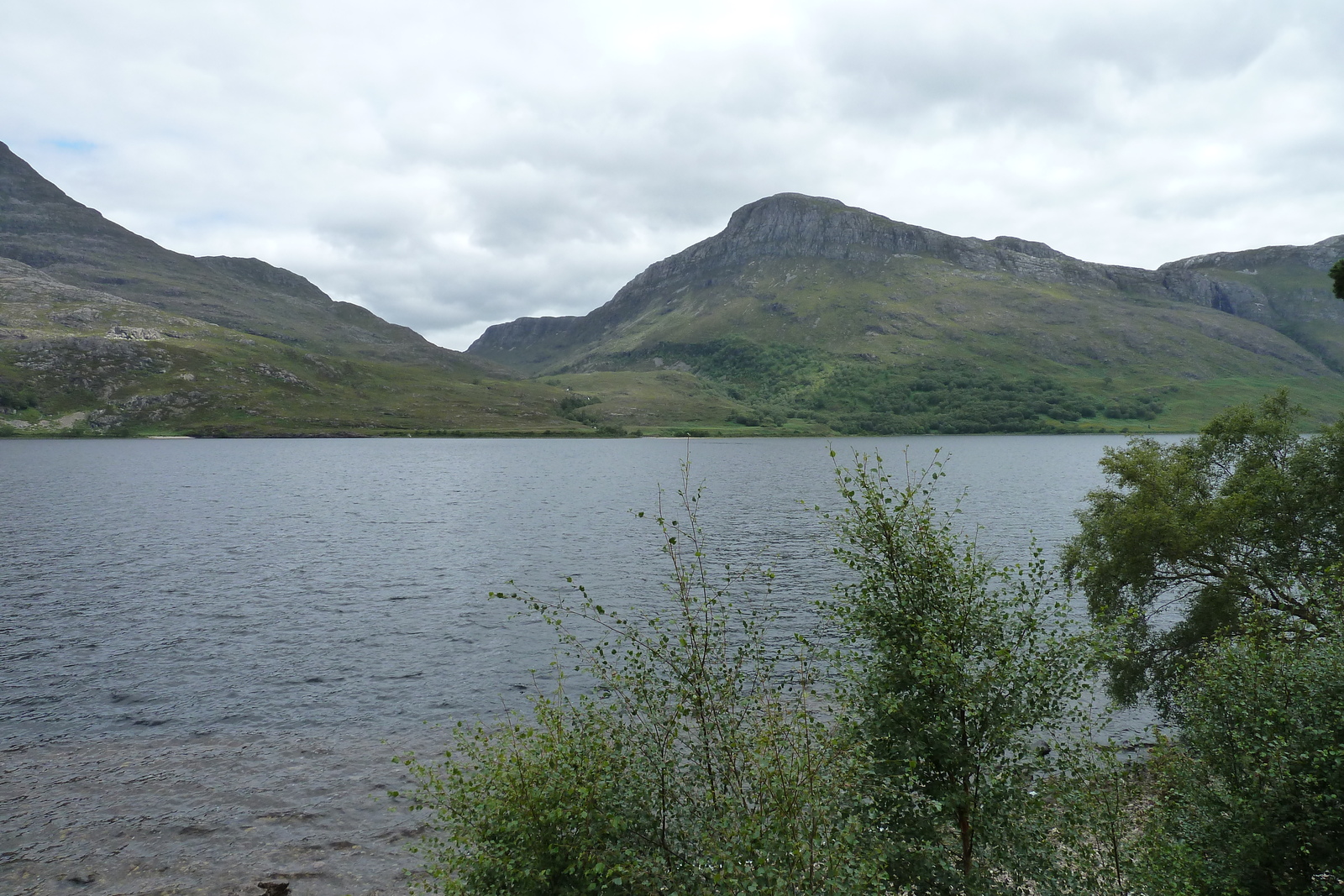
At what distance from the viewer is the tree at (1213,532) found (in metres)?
33.4

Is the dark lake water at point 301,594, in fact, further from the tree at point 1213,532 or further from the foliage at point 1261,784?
the foliage at point 1261,784

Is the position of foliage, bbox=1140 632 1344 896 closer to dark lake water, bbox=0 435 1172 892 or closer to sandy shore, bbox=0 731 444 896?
dark lake water, bbox=0 435 1172 892

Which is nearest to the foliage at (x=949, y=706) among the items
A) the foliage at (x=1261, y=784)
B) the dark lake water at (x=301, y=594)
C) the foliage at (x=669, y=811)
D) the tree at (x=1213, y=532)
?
the foliage at (x=669, y=811)

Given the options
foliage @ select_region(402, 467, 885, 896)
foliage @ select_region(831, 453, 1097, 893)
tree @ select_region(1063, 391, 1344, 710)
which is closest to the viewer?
foliage @ select_region(402, 467, 885, 896)

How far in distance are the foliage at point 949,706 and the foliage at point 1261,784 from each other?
3342 mm

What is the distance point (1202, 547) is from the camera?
3491 centimetres

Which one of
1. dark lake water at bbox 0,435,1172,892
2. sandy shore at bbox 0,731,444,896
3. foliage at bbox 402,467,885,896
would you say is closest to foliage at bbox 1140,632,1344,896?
foliage at bbox 402,467,885,896

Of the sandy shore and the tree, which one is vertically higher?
the tree

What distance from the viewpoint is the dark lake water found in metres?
36.3

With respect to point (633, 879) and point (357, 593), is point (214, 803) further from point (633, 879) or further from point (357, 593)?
point (357, 593)

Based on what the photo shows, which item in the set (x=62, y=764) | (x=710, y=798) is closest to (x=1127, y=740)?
(x=710, y=798)

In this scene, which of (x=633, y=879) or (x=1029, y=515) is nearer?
(x=633, y=879)

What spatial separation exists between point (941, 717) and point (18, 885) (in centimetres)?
3002

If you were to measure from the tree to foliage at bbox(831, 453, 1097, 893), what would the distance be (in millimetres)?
17472
